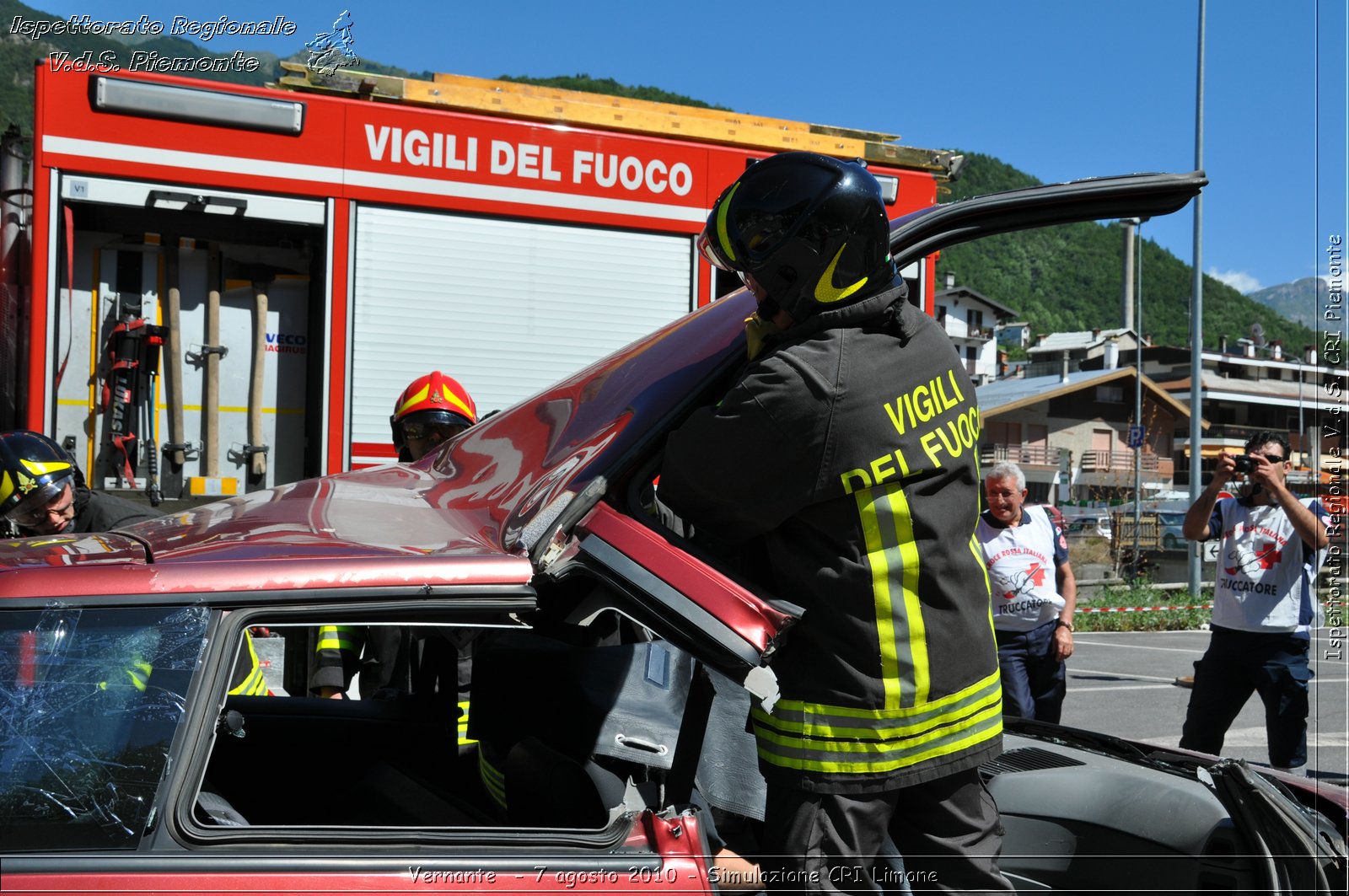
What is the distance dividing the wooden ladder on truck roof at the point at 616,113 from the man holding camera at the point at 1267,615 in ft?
8.56

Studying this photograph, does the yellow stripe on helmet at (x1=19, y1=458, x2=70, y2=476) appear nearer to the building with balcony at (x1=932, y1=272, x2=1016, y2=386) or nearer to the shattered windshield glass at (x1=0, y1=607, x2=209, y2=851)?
the shattered windshield glass at (x1=0, y1=607, x2=209, y2=851)

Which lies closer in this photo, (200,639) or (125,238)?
(200,639)

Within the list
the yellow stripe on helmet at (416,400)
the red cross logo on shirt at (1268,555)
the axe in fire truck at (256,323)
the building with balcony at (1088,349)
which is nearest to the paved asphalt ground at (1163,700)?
the red cross logo on shirt at (1268,555)

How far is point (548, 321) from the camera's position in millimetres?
6496

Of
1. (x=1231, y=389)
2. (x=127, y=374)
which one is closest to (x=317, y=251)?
(x=127, y=374)

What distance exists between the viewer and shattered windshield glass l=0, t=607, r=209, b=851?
154 cm

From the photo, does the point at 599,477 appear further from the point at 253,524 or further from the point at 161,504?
the point at 161,504

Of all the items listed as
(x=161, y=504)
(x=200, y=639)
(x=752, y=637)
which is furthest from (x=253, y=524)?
(x=161, y=504)

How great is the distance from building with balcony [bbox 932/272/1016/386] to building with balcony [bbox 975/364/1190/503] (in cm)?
1517

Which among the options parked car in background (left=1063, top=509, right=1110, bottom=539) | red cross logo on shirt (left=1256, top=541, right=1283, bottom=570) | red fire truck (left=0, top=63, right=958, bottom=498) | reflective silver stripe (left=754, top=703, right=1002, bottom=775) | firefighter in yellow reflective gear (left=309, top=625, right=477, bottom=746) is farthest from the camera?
parked car in background (left=1063, top=509, right=1110, bottom=539)

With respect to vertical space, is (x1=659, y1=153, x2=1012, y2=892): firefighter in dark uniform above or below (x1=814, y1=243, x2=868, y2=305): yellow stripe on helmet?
below

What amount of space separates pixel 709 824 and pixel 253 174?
491 centimetres

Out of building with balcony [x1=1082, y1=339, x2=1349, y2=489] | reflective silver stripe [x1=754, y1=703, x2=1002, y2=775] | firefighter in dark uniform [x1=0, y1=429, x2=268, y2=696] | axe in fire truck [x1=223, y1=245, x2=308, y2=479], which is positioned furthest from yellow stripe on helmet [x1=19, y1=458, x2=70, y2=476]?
building with balcony [x1=1082, y1=339, x2=1349, y2=489]

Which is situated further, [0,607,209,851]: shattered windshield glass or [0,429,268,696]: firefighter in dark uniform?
[0,429,268,696]: firefighter in dark uniform
